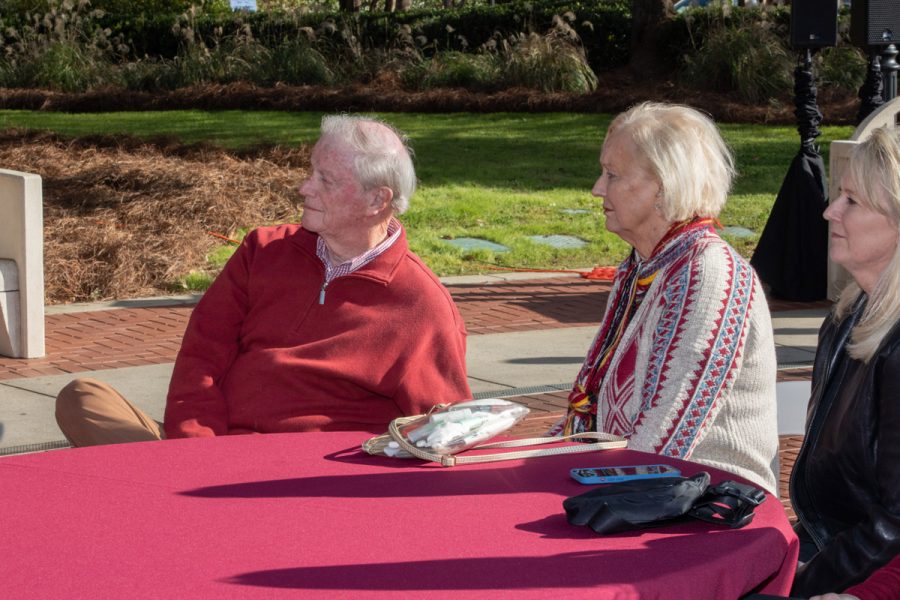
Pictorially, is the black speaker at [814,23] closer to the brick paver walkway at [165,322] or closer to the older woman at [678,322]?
the brick paver walkway at [165,322]

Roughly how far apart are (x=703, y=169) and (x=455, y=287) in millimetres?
6117

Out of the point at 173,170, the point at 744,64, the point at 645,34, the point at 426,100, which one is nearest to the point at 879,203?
the point at 173,170

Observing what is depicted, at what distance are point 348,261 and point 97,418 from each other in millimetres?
Result: 893

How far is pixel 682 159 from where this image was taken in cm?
362

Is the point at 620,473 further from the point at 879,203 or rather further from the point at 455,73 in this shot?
the point at 455,73

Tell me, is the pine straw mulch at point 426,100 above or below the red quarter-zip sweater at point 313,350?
above

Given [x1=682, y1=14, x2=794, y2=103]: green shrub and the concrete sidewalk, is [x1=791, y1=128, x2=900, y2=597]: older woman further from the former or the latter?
[x1=682, y1=14, x2=794, y2=103]: green shrub

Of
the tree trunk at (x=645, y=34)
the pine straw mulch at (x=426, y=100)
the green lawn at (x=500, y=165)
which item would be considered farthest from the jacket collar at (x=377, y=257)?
the tree trunk at (x=645, y=34)

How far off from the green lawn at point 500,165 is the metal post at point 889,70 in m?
1.89

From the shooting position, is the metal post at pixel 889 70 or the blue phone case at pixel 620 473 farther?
the metal post at pixel 889 70

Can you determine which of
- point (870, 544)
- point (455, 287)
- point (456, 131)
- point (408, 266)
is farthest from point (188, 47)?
point (870, 544)

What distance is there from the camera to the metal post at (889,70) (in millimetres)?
9898

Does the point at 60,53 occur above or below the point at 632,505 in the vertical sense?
above

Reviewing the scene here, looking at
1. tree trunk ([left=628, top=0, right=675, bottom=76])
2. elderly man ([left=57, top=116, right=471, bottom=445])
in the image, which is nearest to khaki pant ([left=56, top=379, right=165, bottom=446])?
elderly man ([left=57, top=116, right=471, bottom=445])
